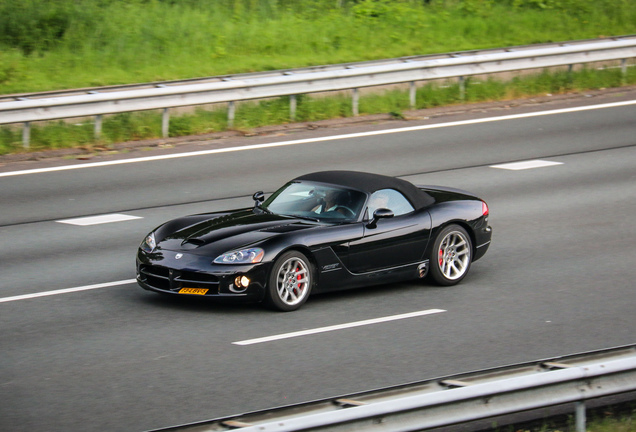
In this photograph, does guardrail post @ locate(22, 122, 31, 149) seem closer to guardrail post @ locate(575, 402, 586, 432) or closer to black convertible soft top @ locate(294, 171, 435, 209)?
black convertible soft top @ locate(294, 171, 435, 209)

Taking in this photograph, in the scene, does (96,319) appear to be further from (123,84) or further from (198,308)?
(123,84)

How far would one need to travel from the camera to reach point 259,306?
968 centimetres

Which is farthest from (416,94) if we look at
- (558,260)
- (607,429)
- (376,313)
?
(607,429)

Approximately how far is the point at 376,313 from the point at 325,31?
733 inches

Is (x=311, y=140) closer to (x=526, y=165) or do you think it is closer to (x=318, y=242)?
(x=526, y=165)

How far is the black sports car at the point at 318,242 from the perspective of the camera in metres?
9.27

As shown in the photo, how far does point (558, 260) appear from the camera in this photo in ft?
37.8

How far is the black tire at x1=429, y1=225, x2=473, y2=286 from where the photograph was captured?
10562 mm

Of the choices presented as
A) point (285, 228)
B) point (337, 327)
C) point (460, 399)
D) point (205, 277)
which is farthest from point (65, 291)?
point (460, 399)

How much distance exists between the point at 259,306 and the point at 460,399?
430cm

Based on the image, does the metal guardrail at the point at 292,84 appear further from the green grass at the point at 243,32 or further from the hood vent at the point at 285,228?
the hood vent at the point at 285,228

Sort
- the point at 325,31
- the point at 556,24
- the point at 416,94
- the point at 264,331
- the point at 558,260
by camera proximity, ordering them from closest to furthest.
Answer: the point at 264,331, the point at 558,260, the point at 416,94, the point at 325,31, the point at 556,24

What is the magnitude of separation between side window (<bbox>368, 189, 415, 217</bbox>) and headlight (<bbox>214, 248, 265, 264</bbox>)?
1479 millimetres

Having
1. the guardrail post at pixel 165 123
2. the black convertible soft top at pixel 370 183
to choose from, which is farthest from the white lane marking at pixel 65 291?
the guardrail post at pixel 165 123
